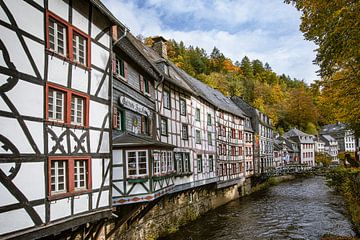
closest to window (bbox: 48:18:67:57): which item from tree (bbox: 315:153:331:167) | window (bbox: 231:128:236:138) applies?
window (bbox: 231:128:236:138)

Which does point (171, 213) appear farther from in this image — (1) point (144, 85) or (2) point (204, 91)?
(2) point (204, 91)

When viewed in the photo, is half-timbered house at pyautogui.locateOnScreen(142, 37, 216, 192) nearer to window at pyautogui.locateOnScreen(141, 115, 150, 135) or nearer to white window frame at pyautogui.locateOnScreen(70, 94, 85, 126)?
window at pyautogui.locateOnScreen(141, 115, 150, 135)

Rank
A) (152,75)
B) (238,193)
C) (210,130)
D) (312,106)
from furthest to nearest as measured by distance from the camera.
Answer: (312,106), (238,193), (210,130), (152,75)

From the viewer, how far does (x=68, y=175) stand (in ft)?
28.4

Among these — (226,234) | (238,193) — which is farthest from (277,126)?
(226,234)

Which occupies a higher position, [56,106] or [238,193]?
[56,106]

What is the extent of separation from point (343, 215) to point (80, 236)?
2016cm

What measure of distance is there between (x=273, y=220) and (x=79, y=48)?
18701 millimetres

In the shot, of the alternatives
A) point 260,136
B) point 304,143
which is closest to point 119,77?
point 260,136

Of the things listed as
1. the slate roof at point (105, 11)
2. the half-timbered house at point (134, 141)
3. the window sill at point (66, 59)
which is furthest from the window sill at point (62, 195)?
the slate roof at point (105, 11)

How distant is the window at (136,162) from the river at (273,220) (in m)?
5.39

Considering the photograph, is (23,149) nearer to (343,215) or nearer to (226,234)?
(226,234)

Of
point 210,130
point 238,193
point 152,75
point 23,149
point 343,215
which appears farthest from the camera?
point 238,193

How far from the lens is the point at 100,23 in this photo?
10719 millimetres
